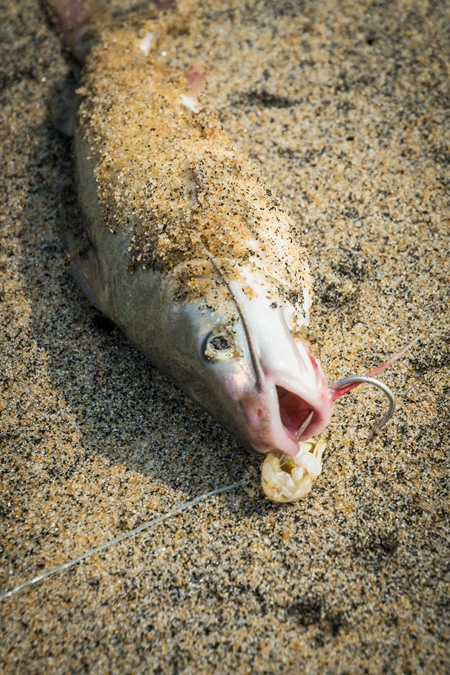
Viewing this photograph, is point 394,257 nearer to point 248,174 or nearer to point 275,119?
point 248,174

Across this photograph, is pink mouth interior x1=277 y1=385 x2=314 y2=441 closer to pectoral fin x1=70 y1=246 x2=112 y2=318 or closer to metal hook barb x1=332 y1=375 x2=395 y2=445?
metal hook barb x1=332 y1=375 x2=395 y2=445

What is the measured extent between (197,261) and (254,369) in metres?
0.61

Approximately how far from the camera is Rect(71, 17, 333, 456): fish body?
2.60 meters

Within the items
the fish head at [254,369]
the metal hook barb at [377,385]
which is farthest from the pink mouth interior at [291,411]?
the metal hook barb at [377,385]

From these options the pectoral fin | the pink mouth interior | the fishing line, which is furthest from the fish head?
the pectoral fin

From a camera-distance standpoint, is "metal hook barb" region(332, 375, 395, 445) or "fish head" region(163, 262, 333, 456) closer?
"fish head" region(163, 262, 333, 456)

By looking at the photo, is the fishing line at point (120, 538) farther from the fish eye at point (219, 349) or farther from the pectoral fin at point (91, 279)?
the pectoral fin at point (91, 279)

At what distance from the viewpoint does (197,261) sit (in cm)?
279

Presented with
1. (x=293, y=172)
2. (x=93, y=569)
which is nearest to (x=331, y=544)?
(x=93, y=569)

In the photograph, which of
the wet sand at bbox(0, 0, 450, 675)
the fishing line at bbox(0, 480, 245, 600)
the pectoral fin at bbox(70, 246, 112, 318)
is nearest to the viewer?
the wet sand at bbox(0, 0, 450, 675)

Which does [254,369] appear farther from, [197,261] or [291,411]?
[197,261]

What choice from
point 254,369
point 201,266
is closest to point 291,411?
point 254,369

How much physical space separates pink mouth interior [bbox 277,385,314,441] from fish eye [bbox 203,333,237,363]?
0.34 meters

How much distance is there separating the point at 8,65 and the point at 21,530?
11.9 feet
